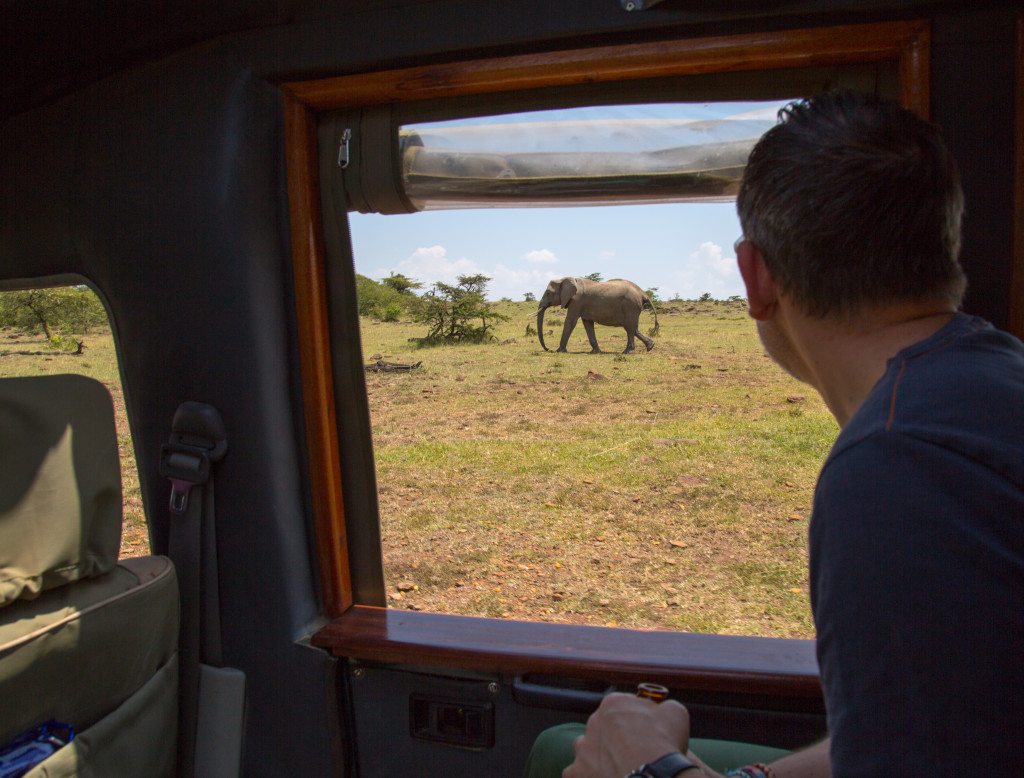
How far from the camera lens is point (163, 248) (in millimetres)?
1614

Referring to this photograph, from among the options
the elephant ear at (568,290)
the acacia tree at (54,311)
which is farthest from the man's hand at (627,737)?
the elephant ear at (568,290)

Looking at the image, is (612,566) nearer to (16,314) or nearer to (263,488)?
(263,488)

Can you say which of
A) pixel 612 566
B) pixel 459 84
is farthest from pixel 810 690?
pixel 612 566

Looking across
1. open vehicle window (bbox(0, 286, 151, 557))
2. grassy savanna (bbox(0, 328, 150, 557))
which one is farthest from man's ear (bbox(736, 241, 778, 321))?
open vehicle window (bbox(0, 286, 151, 557))

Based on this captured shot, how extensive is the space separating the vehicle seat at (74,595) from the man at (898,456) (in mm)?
793

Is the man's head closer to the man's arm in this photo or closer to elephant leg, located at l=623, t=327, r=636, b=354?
the man's arm

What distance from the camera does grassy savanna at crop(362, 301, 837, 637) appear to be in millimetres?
3701

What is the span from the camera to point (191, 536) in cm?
161

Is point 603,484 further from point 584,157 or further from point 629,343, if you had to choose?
point 629,343

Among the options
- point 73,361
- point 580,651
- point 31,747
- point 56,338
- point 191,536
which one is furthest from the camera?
point 73,361

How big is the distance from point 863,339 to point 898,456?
0.22m

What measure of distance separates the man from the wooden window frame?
1.71ft

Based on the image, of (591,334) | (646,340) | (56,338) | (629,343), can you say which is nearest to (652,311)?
(646,340)

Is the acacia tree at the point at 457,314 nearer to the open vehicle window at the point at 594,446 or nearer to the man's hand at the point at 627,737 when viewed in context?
the open vehicle window at the point at 594,446
